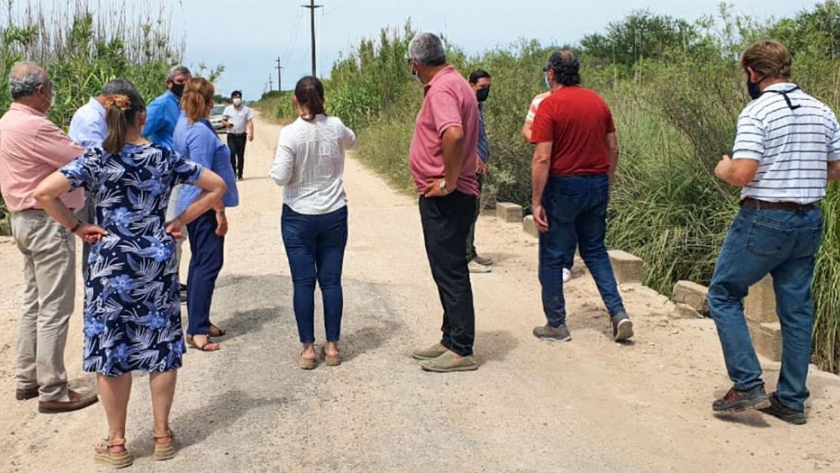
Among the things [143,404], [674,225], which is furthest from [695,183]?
[143,404]

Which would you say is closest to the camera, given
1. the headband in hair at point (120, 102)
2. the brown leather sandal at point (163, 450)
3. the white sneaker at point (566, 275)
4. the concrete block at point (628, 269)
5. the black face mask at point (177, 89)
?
the headband in hair at point (120, 102)

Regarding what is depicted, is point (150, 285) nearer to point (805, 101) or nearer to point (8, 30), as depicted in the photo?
point (805, 101)

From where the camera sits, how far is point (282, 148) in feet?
17.9

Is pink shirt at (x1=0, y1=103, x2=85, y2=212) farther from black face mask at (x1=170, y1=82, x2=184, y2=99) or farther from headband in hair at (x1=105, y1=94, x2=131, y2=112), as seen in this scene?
black face mask at (x1=170, y1=82, x2=184, y2=99)

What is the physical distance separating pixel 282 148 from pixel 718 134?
5057 millimetres

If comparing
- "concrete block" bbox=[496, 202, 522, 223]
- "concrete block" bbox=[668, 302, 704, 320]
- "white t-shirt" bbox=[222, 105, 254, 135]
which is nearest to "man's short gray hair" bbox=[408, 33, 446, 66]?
"concrete block" bbox=[668, 302, 704, 320]

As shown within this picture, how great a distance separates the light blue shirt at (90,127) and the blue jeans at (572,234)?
3.13 m

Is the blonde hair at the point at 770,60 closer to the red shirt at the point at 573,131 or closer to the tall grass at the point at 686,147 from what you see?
the red shirt at the point at 573,131

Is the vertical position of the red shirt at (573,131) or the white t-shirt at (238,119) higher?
the red shirt at (573,131)

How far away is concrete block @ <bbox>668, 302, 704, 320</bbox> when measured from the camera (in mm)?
6953

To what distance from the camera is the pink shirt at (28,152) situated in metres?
4.78

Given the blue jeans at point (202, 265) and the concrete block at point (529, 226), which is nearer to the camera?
the blue jeans at point (202, 265)

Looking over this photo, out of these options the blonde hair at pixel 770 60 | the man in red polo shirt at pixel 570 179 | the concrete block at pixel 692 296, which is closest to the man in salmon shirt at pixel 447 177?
the man in red polo shirt at pixel 570 179

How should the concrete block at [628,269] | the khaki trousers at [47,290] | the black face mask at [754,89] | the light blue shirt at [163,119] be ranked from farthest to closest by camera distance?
the concrete block at [628,269] < the light blue shirt at [163,119] < the khaki trousers at [47,290] < the black face mask at [754,89]
